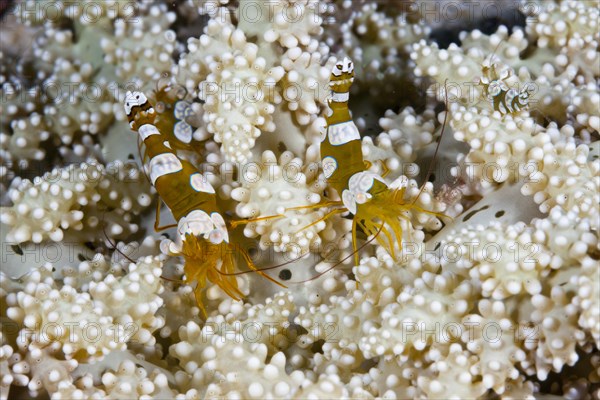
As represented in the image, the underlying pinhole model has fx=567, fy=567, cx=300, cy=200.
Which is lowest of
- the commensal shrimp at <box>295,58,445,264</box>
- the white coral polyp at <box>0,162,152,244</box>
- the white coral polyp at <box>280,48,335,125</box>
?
the white coral polyp at <box>0,162,152,244</box>

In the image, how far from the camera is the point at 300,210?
2090 millimetres

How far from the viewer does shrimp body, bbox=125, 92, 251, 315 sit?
7.13 feet

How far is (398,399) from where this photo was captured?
1735 millimetres

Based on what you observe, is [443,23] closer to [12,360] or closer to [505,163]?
[505,163]

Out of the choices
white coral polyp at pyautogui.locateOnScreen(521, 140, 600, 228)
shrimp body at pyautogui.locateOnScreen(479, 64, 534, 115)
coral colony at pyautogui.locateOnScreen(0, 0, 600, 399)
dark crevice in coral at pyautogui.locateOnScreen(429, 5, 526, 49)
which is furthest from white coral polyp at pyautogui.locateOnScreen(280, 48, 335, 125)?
dark crevice in coral at pyautogui.locateOnScreen(429, 5, 526, 49)

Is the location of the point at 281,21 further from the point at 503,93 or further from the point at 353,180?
the point at 503,93

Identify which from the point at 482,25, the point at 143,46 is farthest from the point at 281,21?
the point at 482,25

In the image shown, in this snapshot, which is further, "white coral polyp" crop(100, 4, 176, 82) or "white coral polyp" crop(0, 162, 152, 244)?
"white coral polyp" crop(100, 4, 176, 82)

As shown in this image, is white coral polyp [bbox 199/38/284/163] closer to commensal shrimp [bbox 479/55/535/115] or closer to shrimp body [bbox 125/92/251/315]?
shrimp body [bbox 125/92/251/315]

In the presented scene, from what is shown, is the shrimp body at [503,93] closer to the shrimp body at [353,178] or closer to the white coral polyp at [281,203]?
the shrimp body at [353,178]

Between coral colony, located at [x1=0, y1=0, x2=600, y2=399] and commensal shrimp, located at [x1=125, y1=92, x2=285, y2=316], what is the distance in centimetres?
1

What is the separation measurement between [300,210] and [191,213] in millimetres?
448

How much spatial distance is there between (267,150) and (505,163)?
866mm

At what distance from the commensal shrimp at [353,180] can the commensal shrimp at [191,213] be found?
43cm
